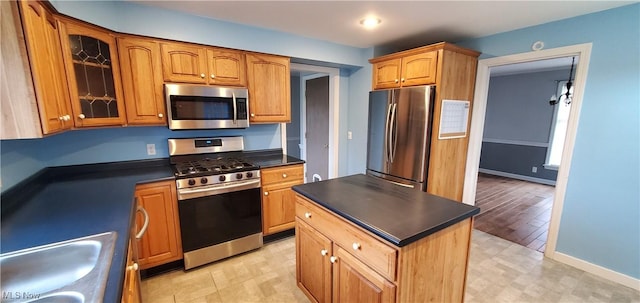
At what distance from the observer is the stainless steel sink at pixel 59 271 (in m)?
0.84

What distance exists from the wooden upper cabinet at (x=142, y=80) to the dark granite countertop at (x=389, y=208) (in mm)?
1558

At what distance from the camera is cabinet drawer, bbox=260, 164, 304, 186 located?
2.61m

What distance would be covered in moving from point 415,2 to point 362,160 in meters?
2.14

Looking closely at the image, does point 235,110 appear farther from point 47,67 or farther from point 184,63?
point 47,67

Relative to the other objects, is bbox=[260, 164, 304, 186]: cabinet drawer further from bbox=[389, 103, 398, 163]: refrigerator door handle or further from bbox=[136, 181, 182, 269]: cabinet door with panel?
bbox=[389, 103, 398, 163]: refrigerator door handle

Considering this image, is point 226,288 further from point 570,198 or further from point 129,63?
point 570,198

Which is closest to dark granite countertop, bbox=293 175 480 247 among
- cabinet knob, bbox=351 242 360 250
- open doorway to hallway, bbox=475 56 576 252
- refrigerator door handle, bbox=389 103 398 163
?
cabinet knob, bbox=351 242 360 250

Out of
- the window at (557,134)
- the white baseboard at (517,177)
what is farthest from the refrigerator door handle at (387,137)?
the white baseboard at (517,177)

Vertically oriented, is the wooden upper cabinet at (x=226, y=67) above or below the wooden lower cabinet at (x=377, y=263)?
above

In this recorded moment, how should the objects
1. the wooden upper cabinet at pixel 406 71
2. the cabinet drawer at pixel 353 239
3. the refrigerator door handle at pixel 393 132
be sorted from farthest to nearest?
the refrigerator door handle at pixel 393 132 → the wooden upper cabinet at pixel 406 71 → the cabinet drawer at pixel 353 239

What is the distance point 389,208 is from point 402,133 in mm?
1597

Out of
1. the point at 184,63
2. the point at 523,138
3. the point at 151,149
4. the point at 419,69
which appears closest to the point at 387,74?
the point at 419,69

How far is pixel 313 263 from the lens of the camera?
1725mm

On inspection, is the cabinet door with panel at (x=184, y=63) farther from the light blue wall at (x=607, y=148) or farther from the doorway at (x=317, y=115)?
the light blue wall at (x=607, y=148)
